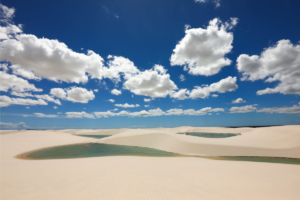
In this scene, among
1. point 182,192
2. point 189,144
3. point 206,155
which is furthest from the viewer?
point 189,144

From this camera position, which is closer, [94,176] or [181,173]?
[94,176]

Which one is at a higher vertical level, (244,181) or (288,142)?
(288,142)

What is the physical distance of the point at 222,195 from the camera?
839cm

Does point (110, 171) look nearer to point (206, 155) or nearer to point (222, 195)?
point (222, 195)

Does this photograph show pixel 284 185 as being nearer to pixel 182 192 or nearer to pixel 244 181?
pixel 244 181

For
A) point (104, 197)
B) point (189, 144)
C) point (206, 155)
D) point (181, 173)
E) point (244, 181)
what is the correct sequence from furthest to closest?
point (189, 144) → point (206, 155) → point (181, 173) → point (244, 181) → point (104, 197)

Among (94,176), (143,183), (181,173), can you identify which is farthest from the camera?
(181,173)

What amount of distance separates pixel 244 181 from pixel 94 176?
1255cm

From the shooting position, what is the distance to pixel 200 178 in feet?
37.0

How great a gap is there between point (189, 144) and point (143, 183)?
905 inches

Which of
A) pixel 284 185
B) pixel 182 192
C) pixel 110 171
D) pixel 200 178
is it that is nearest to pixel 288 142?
pixel 284 185

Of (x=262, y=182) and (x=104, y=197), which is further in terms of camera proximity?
(x=262, y=182)

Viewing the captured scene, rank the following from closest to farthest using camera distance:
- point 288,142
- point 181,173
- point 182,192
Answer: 1. point 182,192
2. point 181,173
3. point 288,142

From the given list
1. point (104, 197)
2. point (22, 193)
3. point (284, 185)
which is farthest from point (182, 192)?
point (22, 193)
